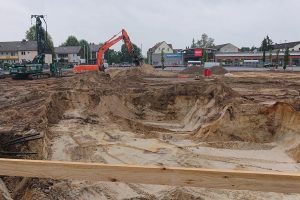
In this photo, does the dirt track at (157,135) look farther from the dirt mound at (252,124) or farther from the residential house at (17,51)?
the residential house at (17,51)

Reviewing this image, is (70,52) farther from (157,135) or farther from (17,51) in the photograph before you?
(157,135)

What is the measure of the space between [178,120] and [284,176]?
609 inches

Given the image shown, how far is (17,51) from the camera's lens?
9162 centimetres

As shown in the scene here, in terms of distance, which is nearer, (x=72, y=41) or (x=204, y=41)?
(x=72, y=41)

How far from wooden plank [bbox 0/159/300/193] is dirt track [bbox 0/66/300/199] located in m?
3.11

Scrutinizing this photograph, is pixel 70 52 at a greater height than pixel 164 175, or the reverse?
pixel 70 52

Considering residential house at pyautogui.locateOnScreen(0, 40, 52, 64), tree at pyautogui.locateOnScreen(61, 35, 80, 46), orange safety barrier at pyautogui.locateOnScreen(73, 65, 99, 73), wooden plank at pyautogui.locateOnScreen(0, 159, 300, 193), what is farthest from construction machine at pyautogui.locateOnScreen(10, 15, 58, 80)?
tree at pyautogui.locateOnScreen(61, 35, 80, 46)

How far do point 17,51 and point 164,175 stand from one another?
94.9 metres

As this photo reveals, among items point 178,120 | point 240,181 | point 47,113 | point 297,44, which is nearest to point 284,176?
point 240,181

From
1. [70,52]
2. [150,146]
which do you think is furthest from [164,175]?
[70,52]

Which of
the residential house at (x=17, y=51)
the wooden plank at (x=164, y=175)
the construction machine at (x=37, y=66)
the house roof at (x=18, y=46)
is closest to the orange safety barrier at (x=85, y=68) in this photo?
the construction machine at (x=37, y=66)

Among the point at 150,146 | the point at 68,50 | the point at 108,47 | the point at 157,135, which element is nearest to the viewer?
the point at 150,146

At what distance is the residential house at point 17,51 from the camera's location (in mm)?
90438

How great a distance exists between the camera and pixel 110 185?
25.7 ft
